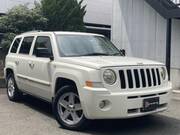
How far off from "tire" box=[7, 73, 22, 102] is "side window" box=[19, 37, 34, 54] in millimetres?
900

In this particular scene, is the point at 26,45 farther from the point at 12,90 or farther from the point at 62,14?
the point at 62,14

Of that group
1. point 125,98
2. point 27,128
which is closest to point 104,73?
point 125,98

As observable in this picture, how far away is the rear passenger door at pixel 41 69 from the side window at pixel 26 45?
1.19ft

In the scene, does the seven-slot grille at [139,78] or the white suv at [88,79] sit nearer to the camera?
the white suv at [88,79]

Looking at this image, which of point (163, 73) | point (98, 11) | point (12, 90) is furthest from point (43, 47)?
point (98, 11)

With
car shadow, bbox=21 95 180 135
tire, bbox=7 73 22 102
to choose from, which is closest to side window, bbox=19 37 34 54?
tire, bbox=7 73 22 102

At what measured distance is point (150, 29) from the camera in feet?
43.5

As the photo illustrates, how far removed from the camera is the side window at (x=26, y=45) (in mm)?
8219

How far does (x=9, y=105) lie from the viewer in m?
8.61

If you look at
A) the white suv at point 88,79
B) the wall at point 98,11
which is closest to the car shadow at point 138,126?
the white suv at point 88,79

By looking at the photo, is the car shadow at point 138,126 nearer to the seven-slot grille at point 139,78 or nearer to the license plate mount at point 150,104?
the license plate mount at point 150,104

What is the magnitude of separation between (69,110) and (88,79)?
89cm

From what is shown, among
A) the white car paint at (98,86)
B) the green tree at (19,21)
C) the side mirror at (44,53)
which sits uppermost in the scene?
the green tree at (19,21)

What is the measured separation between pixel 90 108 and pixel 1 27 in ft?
34.7
